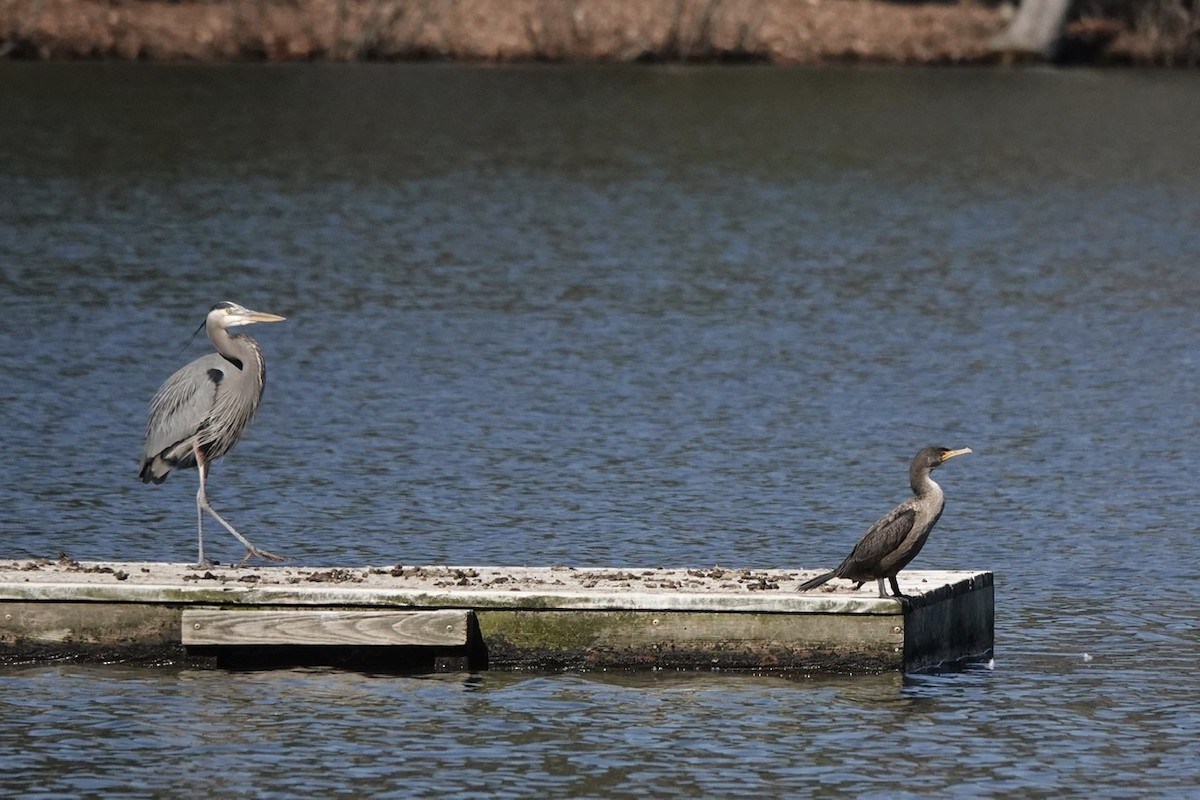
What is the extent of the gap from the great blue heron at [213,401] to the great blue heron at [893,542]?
2898mm

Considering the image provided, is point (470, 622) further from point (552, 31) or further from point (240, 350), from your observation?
point (552, 31)

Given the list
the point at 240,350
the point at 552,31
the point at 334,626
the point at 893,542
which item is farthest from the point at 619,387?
the point at 552,31

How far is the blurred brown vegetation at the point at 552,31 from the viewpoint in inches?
1578

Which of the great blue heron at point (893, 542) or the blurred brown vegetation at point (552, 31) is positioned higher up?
the blurred brown vegetation at point (552, 31)

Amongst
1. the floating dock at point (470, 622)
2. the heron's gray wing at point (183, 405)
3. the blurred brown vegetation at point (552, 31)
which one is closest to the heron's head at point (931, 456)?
the floating dock at point (470, 622)

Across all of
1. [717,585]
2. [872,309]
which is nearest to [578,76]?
[872,309]

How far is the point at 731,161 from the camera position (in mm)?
32094

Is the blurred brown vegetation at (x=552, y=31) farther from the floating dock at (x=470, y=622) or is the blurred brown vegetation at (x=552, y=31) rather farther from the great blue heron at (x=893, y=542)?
the great blue heron at (x=893, y=542)

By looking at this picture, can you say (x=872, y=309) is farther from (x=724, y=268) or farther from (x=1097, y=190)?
(x=1097, y=190)

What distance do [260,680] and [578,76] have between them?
3016cm

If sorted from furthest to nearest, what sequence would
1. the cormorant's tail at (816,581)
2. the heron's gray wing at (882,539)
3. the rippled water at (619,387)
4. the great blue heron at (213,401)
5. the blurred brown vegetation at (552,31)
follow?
the blurred brown vegetation at (552,31)
the great blue heron at (213,401)
the cormorant's tail at (816,581)
the heron's gray wing at (882,539)
the rippled water at (619,387)

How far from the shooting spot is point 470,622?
10.2m

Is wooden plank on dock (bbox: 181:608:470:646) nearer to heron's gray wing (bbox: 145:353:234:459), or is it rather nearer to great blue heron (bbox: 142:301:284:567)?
great blue heron (bbox: 142:301:284:567)

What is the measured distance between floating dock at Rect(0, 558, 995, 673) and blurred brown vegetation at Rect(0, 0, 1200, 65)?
3025 cm
